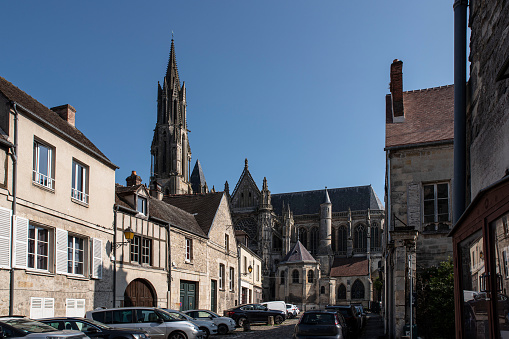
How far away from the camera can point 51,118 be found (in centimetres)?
1596

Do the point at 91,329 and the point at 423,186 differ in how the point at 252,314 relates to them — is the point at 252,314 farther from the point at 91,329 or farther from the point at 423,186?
the point at 91,329

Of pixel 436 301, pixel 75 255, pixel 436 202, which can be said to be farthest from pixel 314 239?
pixel 75 255

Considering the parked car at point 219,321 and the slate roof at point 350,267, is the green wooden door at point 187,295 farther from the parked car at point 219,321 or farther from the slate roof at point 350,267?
the slate roof at point 350,267

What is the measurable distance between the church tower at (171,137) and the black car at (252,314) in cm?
4859

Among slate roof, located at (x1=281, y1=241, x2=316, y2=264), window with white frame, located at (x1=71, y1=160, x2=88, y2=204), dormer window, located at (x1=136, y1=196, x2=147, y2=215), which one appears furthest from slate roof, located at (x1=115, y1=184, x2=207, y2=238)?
slate roof, located at (x1=281, y1=241, x2=316, y2=264)

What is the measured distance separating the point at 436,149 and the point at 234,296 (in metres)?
17.4

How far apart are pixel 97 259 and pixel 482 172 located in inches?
493

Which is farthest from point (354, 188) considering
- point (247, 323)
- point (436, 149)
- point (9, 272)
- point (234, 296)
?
point (9, 272)

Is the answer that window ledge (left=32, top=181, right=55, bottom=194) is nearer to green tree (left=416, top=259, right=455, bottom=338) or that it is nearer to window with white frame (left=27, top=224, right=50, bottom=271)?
window with white frame (left=27, top=224, right=50, bottom=271)

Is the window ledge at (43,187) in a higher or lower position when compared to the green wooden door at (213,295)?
higher

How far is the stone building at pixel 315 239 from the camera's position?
58206 millimetres

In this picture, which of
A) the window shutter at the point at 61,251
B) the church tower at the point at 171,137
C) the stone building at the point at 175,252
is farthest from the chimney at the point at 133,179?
the church tower at the point at 171,137

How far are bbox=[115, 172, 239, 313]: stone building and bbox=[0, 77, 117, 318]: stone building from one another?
131 cm

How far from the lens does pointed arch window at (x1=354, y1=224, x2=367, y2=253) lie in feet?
228
